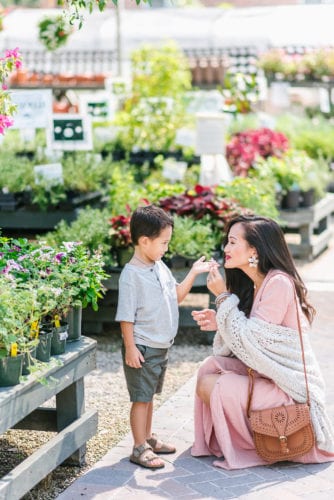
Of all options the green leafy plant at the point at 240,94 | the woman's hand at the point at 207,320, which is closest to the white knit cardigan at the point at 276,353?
the woman's hand at the point at 207,320

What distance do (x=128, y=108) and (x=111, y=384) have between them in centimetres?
514

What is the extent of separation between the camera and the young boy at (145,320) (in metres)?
4.17

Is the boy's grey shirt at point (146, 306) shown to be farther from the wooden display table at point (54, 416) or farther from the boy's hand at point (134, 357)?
the wooden display table at point (54, 416)

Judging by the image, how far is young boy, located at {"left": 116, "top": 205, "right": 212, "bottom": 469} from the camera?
4.17 metres

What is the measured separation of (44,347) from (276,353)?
3.13ft

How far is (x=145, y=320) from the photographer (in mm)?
4211

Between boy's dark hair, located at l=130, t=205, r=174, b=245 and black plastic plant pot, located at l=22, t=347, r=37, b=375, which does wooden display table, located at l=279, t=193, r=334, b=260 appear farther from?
black plastic plant pot, located at l=22, t=347, r=37, b=375

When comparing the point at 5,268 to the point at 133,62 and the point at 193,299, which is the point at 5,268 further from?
the point at 133,62

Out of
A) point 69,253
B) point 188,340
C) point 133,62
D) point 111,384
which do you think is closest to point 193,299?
point 188,340

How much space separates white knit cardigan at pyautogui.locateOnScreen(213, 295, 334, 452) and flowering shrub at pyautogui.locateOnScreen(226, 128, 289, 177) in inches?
184

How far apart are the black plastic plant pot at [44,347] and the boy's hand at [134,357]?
1.30ft

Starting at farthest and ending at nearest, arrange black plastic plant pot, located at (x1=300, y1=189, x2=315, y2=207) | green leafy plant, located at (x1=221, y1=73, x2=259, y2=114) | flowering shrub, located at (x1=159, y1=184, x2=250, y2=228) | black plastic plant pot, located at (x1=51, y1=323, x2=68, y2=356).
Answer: green leafy plant, located at (x1=221, y1=73, x2=259, y2=114)
black plastic plant pot, located at (x1=300, y1=189, x2=315, y2=207)
flowering shrub, located at (x1=159, y1=184, x2=250, y2=228)
black plastic plant pot, located at (x1=51, y1=323, x2=68, y2=356)

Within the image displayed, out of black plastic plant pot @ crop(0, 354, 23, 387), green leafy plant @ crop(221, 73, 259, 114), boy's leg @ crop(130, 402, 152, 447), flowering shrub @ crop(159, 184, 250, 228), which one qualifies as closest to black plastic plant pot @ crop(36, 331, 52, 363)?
black plastic plant pot @ crop(0, 354, 23, 387)

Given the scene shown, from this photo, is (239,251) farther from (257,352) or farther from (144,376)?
(144,376)
